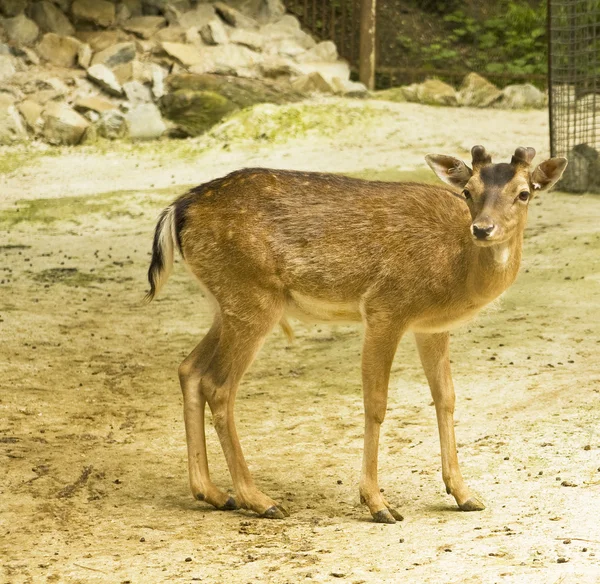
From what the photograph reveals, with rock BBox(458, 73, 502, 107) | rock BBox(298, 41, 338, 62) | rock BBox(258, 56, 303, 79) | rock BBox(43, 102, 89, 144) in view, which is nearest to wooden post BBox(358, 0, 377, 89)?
rock BBox(298, 41, 338, 62)

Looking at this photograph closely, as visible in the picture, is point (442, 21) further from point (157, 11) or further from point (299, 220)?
point (299, 220)

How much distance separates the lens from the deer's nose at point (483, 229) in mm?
5074

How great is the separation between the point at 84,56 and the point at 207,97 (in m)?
2.49

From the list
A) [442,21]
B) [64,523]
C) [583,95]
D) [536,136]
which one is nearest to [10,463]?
[64,523]

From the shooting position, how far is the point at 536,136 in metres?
16.3

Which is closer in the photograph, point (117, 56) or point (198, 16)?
point (117, 56)

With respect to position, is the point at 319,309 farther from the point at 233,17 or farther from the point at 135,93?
the point at 233,17

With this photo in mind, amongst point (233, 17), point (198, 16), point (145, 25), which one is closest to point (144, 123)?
point (145, 25)

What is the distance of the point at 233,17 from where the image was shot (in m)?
19.5

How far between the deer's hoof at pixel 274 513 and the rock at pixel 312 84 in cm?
1320

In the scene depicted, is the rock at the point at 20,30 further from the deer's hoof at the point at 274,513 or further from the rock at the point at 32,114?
the deer's hoof at the point at 274,513

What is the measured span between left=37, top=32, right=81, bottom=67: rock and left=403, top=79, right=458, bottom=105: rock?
5.65 m

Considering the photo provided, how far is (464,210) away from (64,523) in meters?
2.62

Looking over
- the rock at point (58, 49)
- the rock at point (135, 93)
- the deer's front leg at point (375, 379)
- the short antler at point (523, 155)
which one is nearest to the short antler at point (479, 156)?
the short antler at point (523, 155)
